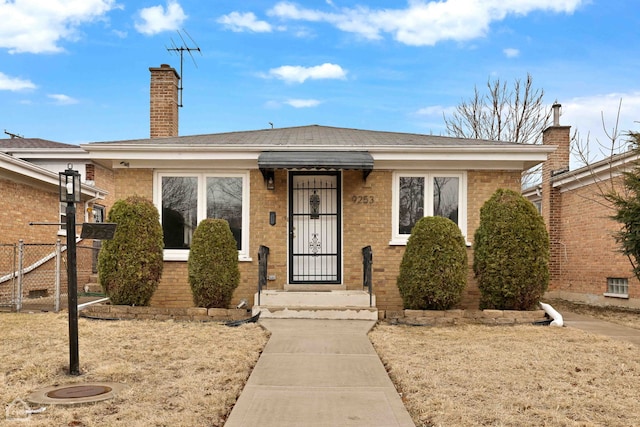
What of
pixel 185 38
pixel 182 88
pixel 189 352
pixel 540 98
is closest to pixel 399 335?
pixel 189 352

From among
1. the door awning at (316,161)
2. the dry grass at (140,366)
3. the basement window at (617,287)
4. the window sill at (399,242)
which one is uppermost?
the door awning at (316,161)

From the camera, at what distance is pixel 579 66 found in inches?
607

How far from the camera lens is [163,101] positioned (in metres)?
13.4

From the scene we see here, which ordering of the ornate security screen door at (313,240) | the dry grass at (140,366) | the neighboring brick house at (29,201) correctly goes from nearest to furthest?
the dry grass at (140,366) < the ornate security screen door at (313,240) < the neighboring brick house at (29,201)

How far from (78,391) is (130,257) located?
456 cm

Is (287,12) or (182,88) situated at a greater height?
(287,12)

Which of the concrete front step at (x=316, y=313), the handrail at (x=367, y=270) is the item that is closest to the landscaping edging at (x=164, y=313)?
the concrete front step at (x=316, y=313)

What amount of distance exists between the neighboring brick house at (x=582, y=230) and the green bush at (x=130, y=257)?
9.65m

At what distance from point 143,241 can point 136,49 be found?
364 inches

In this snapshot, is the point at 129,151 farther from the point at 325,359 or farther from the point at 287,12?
the point at 287,12

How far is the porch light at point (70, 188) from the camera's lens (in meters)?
5.48

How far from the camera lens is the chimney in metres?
13.2

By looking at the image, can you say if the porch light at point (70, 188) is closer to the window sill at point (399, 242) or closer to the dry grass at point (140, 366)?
the dry grass at point (140, 366)

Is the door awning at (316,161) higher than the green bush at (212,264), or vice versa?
the door awning at (316,161)
